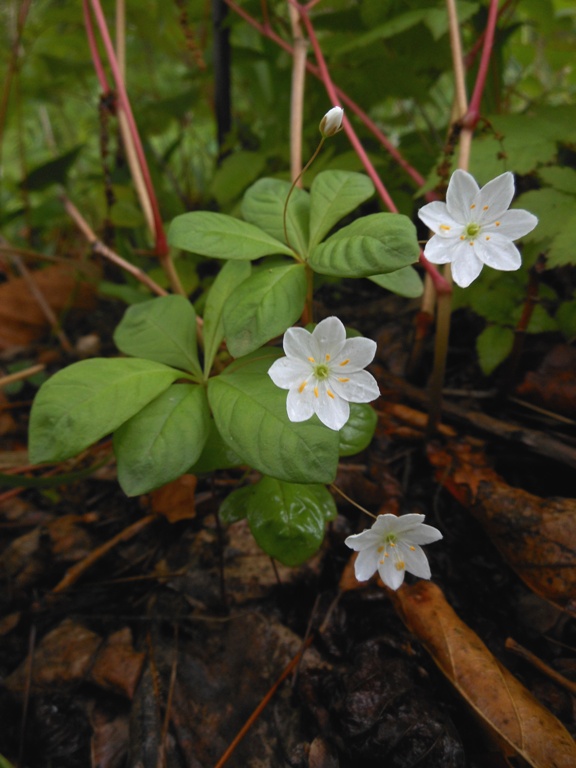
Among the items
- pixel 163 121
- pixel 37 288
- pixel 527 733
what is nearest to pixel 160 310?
pixel 527 733

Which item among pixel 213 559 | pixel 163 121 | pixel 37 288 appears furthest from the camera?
pixel 163 121

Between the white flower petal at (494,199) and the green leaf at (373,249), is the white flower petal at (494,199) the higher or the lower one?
the higher one

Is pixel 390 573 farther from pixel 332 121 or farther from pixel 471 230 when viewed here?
pixel 332 121

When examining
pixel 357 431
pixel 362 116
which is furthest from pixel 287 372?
pixel 362 116

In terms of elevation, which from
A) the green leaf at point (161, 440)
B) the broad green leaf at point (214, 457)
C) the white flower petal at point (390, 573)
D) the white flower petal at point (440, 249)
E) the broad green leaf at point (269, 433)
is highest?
the white flower petal at point (440, 249)

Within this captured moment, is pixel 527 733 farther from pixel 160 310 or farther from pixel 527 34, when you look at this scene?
pixel 527 34

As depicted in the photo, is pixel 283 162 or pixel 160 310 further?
pixel 283 162

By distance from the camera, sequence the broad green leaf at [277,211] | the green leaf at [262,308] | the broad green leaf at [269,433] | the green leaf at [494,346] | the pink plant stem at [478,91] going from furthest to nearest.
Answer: the green leaf at [494,346]
the pink plant stem at [478,91]
the broad green leaf at [277,211]
the green leaf at [262,308]
the broad green leaf at [269,433]

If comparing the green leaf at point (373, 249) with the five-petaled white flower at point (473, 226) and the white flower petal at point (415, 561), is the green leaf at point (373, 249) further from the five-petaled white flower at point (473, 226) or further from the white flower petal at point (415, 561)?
the white flower petal at point (415, 561)

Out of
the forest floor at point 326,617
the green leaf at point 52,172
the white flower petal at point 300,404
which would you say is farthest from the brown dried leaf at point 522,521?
the green leaf at point 52,172
